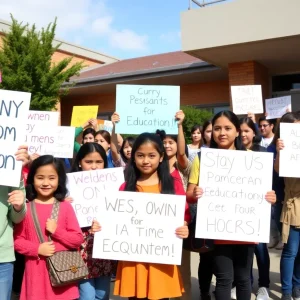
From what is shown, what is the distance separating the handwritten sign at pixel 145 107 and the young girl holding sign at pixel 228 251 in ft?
3.51

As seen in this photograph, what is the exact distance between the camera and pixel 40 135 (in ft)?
15.5

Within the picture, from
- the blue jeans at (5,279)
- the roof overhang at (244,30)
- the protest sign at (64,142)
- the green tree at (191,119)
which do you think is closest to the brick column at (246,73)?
the roof overhang at (244,30)

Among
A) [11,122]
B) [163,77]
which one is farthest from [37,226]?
[163,77]

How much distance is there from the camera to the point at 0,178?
8.45 ft

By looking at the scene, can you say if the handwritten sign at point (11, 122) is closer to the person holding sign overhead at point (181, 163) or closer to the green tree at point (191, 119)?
the person holding sign overhead at point (181, 163)

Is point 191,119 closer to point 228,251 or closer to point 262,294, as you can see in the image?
point 262,294

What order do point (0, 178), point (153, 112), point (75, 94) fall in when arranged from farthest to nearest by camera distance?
point (75, 94), point (153, 112), point (0, 178)

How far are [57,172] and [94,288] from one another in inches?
36.1

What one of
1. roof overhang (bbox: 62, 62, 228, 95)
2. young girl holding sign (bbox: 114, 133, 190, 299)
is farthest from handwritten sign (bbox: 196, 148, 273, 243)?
roof overhang (bbox: 62, 62, 228, 95)

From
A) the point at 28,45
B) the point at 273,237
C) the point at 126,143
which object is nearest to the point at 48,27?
the point at 28,45

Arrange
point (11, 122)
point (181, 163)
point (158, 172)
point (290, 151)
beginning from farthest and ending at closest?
point (181, 163) → point (290, 151) → point (158, 172) → point (11, 122)

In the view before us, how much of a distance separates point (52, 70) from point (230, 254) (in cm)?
1254

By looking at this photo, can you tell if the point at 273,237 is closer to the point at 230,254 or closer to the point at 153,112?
the point at 230,254

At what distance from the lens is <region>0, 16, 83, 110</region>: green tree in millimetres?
14016
